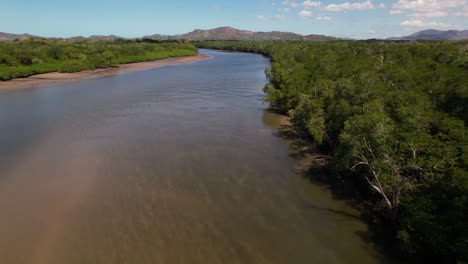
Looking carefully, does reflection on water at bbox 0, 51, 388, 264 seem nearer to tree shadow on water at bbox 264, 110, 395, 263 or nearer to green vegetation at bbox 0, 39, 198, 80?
tree shadow on water at bbox 264, 110, 395, 263

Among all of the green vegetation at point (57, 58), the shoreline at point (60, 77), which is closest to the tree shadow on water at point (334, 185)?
the shoreline at point (60, 77)

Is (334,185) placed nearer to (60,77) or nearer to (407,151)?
(407,151)

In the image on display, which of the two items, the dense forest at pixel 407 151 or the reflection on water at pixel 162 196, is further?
the reflection on water at pixel 162 196

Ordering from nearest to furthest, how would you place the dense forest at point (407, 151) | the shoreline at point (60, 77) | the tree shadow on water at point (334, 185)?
the dense forest at point (407, 151), the tree shadow on water at point (334, 185), the shoreline at point (60, 77)

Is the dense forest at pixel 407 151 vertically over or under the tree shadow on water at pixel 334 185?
over

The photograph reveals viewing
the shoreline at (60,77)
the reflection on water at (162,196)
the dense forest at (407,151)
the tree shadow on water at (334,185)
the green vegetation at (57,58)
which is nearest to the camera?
the dense forest at (407,151)

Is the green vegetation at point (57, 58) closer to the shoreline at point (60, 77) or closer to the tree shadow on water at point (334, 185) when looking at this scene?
the shoreline at point (60, 77)

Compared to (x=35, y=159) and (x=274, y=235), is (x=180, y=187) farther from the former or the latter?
(x=35, y=159)

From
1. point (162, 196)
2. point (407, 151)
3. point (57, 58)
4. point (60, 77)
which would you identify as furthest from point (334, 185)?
point (57, 58)

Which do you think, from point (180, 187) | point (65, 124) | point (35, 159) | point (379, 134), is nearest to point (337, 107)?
point (379, 134)
